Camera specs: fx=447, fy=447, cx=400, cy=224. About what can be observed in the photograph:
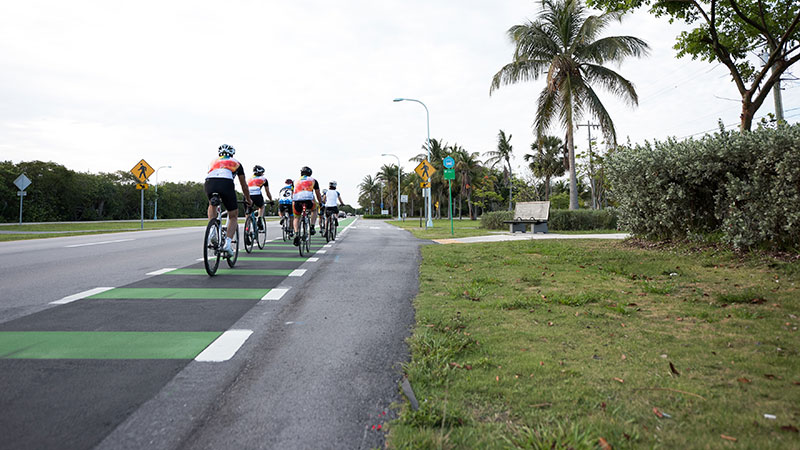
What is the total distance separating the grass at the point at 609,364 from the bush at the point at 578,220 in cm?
1476

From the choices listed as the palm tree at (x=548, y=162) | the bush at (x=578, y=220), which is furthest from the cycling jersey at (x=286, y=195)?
the palm tree at (x=548, y=162)

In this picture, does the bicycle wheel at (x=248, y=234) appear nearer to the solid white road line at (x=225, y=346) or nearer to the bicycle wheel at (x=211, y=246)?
the bicycle wheel at (x=211, y=246)

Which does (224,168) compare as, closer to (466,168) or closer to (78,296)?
(78,296)

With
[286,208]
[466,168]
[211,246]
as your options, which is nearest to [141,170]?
[286,208]

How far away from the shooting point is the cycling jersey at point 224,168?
7.12 metres

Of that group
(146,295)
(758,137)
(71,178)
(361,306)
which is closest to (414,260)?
(361,306)

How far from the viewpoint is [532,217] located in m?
18.2

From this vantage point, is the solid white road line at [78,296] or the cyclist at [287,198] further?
the cyclist at [287,198]

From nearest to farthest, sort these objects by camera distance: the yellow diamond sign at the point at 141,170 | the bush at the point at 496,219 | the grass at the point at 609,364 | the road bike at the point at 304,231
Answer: the grass at the point at 609,364 < the road bike at the point at 304,231 < the bush at the point at 496,219 < the yellow diamond sign at the point at 141,170

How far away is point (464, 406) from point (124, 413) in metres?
1.72

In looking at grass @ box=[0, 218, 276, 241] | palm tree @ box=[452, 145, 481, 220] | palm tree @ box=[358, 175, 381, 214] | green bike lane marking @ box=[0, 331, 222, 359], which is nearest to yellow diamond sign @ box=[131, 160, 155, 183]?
grass @ box=[0, 218, 276, 241]

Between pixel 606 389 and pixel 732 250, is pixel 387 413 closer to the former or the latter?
pixel 606 389

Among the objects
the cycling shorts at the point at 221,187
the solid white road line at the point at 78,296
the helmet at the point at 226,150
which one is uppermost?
the helmet at the point at 226,150

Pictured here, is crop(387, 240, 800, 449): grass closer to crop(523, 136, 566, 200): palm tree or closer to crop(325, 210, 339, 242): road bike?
crop(325, 210, 339, 242): road bike
